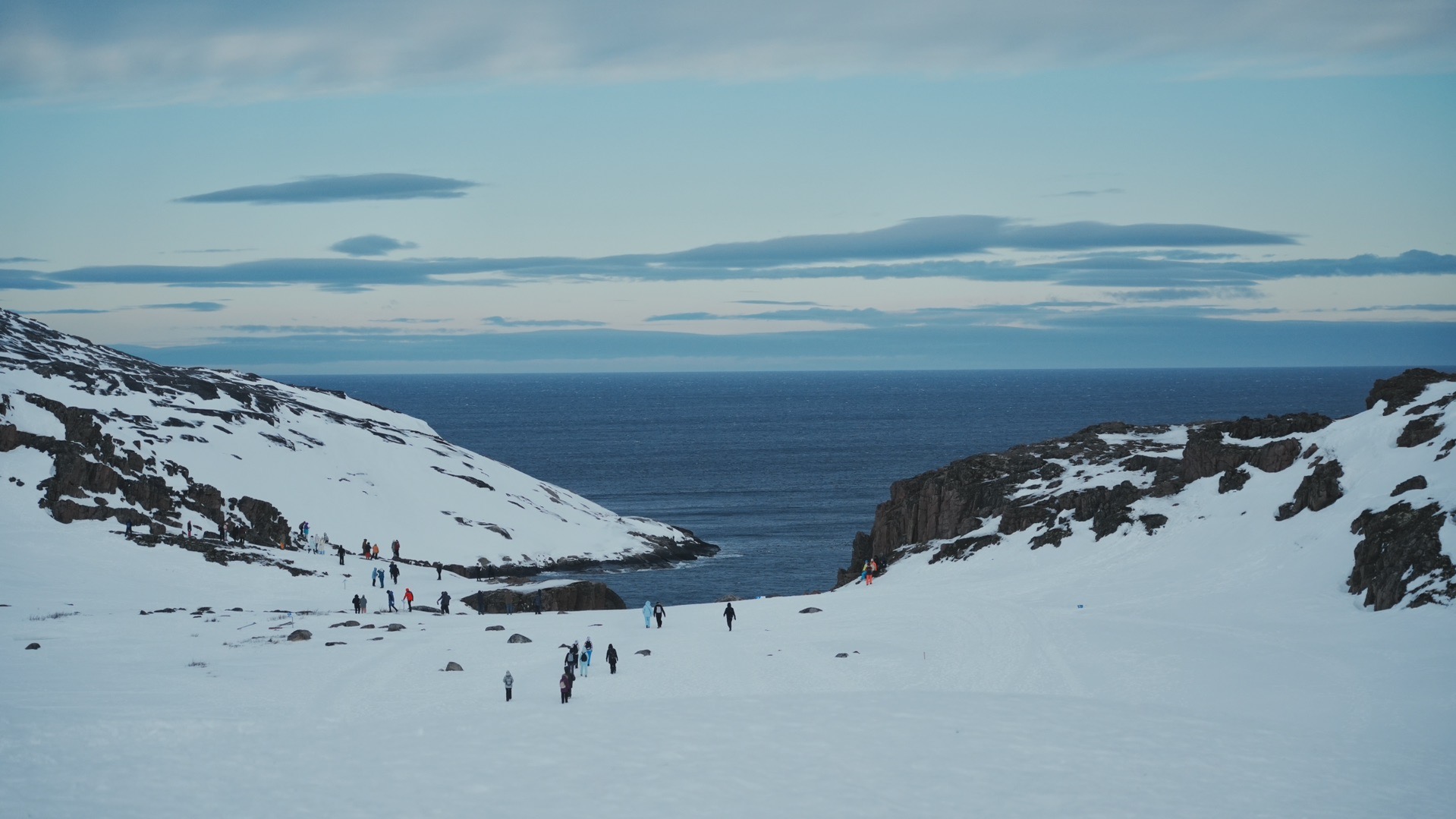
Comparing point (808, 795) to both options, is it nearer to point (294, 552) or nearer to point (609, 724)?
point (609, 724)

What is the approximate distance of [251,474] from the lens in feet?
239

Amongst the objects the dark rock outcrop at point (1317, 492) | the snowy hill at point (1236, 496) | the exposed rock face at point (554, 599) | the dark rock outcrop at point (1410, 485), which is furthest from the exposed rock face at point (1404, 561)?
the exposed rock face at point (554, 599)

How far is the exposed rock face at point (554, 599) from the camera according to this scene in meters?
50.1

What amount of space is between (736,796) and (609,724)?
6193 mm

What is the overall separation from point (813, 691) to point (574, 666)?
714 centimetres

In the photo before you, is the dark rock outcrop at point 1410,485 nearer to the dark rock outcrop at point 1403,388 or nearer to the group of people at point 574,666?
the dark rock outcrop at point 1403,388

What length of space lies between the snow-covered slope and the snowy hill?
1054 inches

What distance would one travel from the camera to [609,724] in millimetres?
28016

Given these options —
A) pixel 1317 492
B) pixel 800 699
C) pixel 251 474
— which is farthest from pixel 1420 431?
pixel 251 474

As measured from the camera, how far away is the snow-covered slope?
5916cm

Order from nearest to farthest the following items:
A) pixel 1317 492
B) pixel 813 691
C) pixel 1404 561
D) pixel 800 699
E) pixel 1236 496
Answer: pixel 800 699
pixel 813 691
pixel 1404 561
pixel 1317 492
pixel 1236 496

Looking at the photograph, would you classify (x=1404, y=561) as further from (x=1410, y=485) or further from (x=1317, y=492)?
(x=1317, y=492)

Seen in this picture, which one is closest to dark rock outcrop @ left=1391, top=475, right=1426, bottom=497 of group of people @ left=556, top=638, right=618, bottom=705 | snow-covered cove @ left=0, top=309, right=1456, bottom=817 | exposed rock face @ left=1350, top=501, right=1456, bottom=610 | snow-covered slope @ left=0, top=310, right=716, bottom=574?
snow-covered cove @ left=0, top=309, right=1456, bottom=817

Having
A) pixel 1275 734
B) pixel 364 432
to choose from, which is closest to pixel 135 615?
pixel 1275 734
